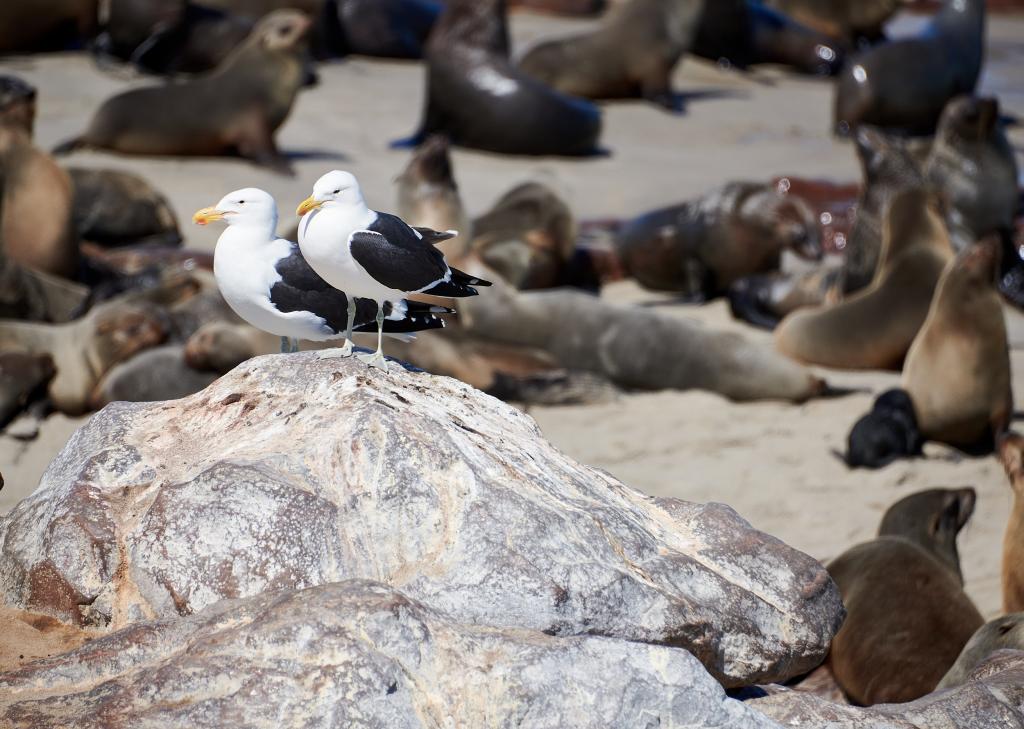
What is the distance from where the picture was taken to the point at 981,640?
4.00 meters

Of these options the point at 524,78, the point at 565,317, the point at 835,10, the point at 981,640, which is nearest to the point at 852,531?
the point at 981,640

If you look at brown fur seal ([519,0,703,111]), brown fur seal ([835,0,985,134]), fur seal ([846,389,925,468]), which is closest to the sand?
fur seal ([846,389,925,468])

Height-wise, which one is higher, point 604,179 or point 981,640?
point 981,640

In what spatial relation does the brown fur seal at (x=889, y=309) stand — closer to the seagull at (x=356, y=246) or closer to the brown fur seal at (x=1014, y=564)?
the brown fur seal at (x=1014, y=564)

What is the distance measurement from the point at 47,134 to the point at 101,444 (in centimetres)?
1074

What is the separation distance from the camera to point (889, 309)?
830cm

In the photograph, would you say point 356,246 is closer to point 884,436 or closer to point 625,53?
point 884,436

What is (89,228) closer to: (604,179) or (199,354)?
(199,354)

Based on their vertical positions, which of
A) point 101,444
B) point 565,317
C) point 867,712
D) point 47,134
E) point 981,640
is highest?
point 101,444

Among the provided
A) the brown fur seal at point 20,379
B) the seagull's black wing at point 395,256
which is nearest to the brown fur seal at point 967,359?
the seagull's black wing at point 395,256

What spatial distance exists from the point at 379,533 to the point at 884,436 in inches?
178

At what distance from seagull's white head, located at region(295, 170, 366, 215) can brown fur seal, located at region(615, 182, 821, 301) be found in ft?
23.9

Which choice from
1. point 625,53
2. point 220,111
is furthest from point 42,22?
point 625,53

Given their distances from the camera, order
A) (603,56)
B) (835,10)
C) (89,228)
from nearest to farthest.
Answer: (89,228), (603,56), (835,10)
